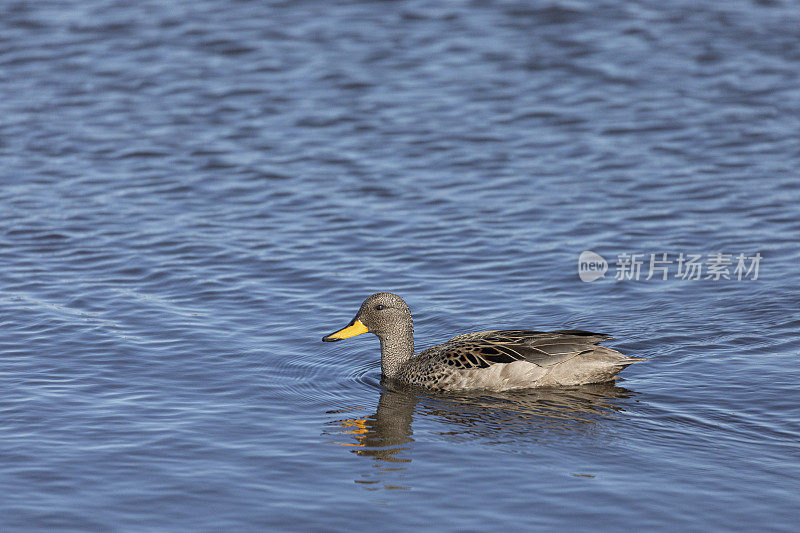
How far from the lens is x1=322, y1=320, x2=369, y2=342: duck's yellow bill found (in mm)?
11336

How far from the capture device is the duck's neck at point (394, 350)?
11.3 meters

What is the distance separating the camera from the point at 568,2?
2584 cm

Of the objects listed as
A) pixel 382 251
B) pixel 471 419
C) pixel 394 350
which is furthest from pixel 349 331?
pixel 382 251

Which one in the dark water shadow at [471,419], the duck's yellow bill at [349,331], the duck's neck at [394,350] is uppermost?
the duck's yellow bill at [349,331]

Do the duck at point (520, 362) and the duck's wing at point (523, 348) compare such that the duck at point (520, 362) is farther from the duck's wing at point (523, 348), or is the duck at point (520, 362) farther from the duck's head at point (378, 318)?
the duck's head at point (378, 318)

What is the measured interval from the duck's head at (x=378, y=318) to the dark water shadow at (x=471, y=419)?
0.64 metres

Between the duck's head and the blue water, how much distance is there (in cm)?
45

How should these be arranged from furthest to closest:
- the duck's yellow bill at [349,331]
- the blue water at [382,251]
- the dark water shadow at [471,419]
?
the duck's yellow bill at [349,331] → the dark water shadow at [471,419] → the blue water at [382,251]

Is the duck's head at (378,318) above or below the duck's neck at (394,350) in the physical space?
above

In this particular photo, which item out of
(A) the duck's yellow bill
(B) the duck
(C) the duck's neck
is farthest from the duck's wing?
(A) the duck's yellow bill

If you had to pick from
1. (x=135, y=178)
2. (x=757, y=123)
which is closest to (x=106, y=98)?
(x=135, y=178)

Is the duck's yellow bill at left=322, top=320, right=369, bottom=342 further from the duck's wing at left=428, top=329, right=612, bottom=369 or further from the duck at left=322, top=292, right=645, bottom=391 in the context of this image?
the duck's wing at left=428, top=329, right=612, bottom=369

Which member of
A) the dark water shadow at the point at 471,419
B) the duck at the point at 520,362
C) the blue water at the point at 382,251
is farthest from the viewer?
the duck at the point at 520,362

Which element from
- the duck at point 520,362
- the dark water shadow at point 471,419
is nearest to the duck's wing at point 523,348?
the duck at point 520,362
